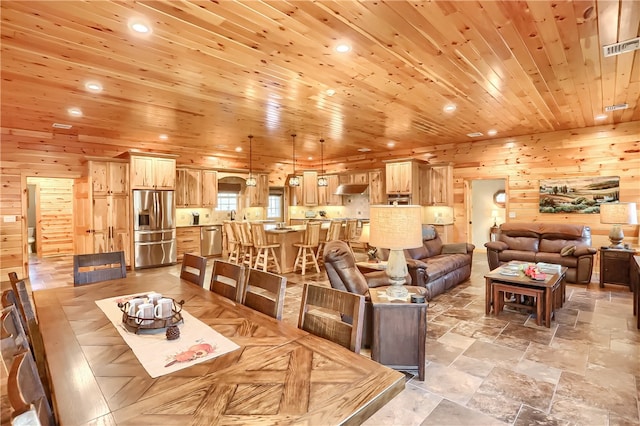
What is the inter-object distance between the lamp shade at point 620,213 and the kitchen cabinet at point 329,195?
6714mm

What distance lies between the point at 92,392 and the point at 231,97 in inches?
164

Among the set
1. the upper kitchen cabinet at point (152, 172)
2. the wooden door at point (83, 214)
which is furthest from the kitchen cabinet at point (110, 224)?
the upper kitchen cabinet at point (152, 172)

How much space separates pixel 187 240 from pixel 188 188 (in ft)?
4.38

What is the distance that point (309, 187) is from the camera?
425 inches

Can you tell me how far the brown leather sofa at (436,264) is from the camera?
464cm

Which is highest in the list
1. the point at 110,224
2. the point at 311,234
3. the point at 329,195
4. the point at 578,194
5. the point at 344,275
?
the point at 329,195

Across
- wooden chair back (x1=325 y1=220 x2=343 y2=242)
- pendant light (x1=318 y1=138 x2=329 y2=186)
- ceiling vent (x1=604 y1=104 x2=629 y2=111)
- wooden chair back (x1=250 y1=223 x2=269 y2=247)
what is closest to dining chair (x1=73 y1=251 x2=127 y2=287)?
wooden chair back (x1=250 y1=223 x2=269 y2=247)

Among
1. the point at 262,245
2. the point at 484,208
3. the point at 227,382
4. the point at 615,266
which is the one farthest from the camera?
the point at 484,208

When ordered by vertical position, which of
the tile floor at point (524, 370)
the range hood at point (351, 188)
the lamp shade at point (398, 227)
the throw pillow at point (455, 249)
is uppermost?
the range hood at point (351, 188)

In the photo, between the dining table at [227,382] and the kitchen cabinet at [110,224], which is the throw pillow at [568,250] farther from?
the kitchen cabinet at [110,224]

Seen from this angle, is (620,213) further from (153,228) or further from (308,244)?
(153,228)

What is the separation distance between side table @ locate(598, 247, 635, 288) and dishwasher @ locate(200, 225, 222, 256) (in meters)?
8.21

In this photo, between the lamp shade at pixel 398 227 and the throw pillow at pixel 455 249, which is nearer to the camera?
the lamp shade at pixel 398 227

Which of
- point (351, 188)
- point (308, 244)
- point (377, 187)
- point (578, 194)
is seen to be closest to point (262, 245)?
point (308, 244)
